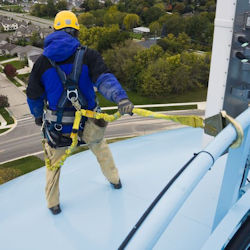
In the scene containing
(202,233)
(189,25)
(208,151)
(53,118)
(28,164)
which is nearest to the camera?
(208,151)

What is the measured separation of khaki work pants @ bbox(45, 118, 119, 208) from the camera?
17.5 ft

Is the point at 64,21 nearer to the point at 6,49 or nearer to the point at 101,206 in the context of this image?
the point at 101,206

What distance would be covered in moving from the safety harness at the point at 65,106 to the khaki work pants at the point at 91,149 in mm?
143

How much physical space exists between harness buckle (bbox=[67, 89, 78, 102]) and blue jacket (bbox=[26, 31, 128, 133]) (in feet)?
0.55

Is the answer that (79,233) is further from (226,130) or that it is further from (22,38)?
(22,38)

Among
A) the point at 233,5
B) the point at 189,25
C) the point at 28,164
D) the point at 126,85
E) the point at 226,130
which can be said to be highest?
the point at 233,5

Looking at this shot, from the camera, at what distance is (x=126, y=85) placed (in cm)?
4609

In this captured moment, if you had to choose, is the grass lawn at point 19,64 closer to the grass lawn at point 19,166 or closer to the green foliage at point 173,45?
the green foliage at point 173,45

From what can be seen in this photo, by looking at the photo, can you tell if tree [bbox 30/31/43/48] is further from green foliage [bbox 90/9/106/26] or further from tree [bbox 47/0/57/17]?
tree [bbox 47/0/57/17]

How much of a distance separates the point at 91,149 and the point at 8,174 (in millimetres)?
24567

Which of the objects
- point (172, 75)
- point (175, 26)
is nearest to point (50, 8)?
point (175, 26)

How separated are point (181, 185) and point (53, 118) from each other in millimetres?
3352

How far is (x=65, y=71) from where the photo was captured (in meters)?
4.77

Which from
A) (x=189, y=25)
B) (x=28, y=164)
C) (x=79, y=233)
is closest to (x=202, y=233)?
(x=79, y=233)
